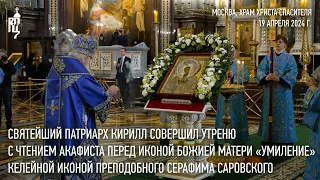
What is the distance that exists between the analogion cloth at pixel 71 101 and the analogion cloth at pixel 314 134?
→ 2132 millimetres

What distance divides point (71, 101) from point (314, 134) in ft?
8.56

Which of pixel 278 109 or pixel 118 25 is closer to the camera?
pixel 278 109

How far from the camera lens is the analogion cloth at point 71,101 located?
4234mm

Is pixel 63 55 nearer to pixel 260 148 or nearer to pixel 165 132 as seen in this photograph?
pixel 165 132

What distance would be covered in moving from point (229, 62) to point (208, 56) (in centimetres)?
28

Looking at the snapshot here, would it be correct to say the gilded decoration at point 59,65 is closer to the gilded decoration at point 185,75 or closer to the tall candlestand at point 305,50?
the gilded decoration at point 185,75

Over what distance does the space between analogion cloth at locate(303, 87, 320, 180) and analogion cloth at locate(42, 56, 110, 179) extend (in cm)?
213

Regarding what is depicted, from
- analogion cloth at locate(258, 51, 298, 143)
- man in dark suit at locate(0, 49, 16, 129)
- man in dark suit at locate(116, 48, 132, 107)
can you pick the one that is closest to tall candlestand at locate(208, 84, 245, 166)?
analogion cloth at locate(258, 51, 298, 143)

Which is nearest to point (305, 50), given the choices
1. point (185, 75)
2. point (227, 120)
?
point (227, 120)

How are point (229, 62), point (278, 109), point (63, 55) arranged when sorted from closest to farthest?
point (63, 55)
point (229, 62)
point (278, 109)

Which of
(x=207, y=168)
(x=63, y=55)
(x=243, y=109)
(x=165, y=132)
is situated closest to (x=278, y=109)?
(x=243, y=109)

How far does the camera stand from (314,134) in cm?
493

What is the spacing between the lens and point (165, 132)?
25.1ft

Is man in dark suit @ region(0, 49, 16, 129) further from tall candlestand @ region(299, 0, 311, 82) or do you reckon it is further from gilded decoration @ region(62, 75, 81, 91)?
tall candlestand @ region(299, 0, 311, 82)
